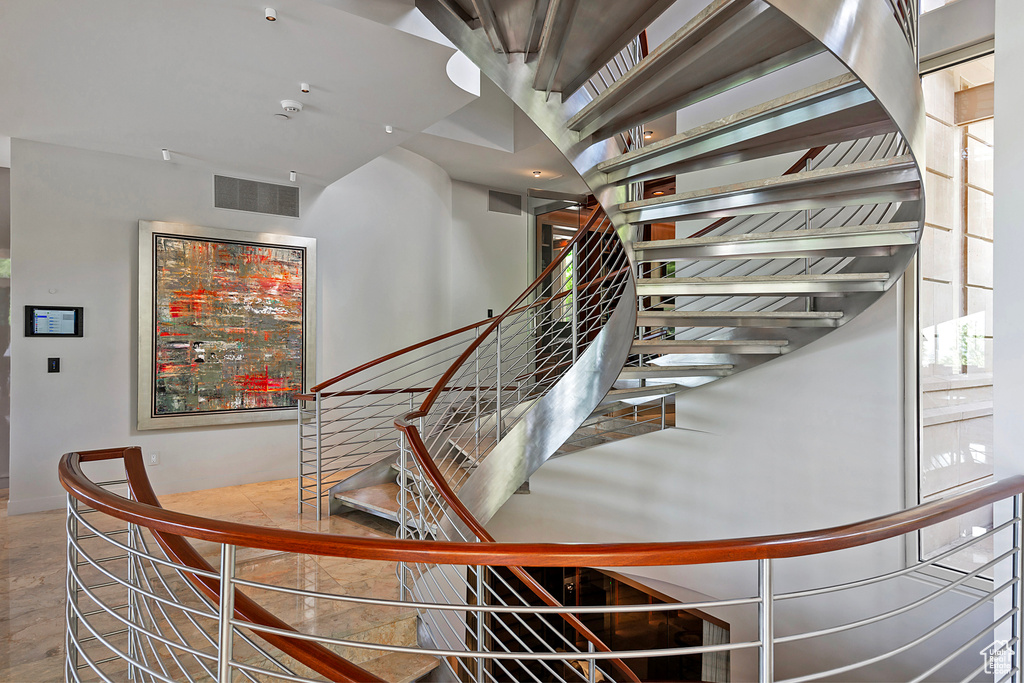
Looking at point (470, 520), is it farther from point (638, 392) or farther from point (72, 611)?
point (638, 392)

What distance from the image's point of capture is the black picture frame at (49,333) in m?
4.27

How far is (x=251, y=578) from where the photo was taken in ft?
10.7

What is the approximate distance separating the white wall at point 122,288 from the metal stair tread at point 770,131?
3953mm

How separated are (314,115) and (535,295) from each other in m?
3.58

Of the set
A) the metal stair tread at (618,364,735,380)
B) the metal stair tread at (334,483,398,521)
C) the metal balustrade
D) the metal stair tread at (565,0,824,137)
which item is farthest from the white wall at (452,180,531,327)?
the metal stair tread at (565,0,824,137)

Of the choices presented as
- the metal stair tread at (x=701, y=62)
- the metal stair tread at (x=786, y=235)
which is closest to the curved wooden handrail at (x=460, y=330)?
the metal stair tread at (x=786, y=235)

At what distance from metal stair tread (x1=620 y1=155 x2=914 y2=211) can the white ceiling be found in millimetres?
1453

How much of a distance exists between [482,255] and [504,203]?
28.7 inches

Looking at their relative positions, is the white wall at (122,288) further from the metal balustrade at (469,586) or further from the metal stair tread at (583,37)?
the metal stair tread at (583,37)

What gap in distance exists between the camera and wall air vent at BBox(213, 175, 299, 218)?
16.6ft

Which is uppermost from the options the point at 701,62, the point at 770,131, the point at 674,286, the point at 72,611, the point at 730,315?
the point at 701,62

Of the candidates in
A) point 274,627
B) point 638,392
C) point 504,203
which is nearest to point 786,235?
point 638,392

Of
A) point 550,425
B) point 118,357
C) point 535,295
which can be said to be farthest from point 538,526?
point 118,357

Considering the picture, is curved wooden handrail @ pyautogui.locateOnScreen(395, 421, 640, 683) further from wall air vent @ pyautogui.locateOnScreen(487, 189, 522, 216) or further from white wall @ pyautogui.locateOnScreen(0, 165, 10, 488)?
white wall @ pyautogui.locateOnScreen(0, 165, 10, 488)
